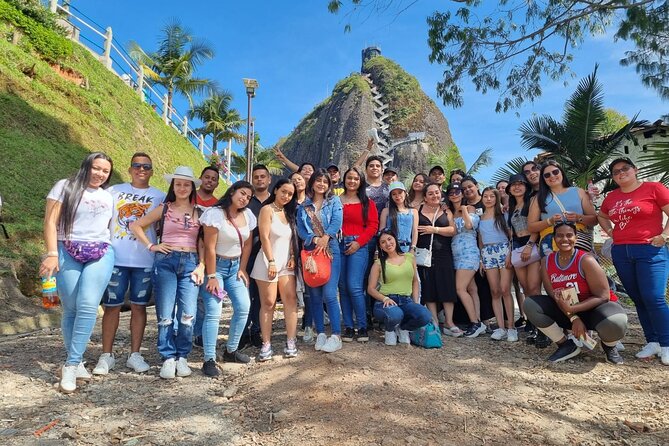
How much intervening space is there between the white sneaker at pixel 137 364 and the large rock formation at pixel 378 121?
31.9 metres

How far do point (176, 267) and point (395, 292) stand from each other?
2.20m

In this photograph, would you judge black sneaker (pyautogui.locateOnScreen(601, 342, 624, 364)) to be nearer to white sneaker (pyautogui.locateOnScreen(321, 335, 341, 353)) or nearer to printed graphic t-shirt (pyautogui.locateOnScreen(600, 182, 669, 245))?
printed graphic t-shirt (pyautogui.locateOnScreen(600, 182, 669, 245))

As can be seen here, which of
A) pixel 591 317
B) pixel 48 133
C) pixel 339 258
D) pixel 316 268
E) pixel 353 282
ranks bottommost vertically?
pixel 591 317

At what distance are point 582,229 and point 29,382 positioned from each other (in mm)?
5220

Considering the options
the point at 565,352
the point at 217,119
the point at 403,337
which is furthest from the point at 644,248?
the point at 217,119

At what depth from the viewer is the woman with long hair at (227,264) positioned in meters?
3.80

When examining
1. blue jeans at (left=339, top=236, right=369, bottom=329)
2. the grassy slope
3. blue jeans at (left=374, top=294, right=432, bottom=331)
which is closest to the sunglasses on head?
blue jeans at (left=374, top=294, right=432, bottom=331)

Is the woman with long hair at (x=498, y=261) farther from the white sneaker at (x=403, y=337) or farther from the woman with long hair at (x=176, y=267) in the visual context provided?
the woman with long hair at (x=176, y=267)

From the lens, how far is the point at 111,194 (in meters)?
3.84

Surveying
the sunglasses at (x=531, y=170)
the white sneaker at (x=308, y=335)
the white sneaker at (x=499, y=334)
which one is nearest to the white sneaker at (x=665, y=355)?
the white sneaker at (x=499, y=334)

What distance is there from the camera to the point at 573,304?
408 centimetres

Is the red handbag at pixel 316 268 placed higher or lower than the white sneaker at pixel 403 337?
higher

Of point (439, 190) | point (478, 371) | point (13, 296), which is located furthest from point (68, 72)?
point (478, 371)

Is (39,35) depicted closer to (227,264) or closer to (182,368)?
(227,264)
